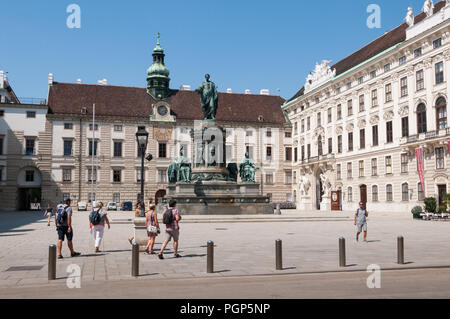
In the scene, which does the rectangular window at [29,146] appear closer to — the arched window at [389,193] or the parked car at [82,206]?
the parked car at [82,206]

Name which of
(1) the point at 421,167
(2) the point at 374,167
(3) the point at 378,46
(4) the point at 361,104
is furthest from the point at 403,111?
(3) the point at 378,46

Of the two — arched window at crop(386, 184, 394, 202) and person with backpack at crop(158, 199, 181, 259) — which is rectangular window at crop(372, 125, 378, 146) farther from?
person with backpack at crop(158, 199, 181, 259)

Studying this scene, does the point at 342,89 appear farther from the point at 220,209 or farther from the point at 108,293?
the point at 108,293

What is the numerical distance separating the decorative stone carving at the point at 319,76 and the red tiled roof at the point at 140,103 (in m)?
8.34

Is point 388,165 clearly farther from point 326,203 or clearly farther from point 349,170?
point 326,203

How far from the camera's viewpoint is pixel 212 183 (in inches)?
1315

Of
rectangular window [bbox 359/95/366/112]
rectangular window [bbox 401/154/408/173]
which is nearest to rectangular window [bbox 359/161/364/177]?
rectangular window [bbox 359/95/366/112]

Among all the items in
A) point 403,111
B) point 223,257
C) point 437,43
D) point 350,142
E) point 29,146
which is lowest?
point 223,257

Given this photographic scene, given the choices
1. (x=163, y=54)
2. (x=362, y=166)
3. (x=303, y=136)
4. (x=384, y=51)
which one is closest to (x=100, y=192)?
(x=163, y=54)

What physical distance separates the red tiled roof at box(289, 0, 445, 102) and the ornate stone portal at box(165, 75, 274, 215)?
2415 cm

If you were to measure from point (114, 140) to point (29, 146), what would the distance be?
1104cm

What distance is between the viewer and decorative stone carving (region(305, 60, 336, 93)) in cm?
6090

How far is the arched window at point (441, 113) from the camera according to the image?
4097cm

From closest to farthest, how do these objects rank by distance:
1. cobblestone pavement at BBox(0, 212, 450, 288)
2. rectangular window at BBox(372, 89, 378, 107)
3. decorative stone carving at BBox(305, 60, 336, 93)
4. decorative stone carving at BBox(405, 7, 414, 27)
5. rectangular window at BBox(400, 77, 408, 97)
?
cobblestone pavement at BBox(0, 212, 450, 288), rectangular window at BBox(400, 77, 408, 97), decorative stone carving at BBox(405, 7, 414, 27), rectangular window at BBox(372, 89, 378, 107), decorative stone carving at BBox(305, 60, 336, 93)
